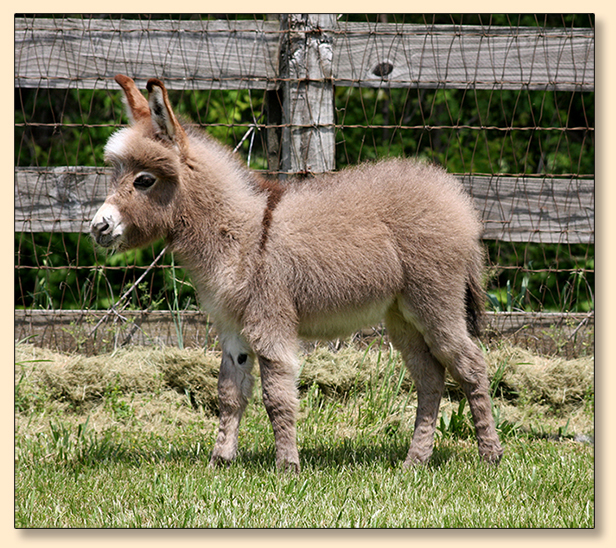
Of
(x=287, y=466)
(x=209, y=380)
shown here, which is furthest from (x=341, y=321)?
(x=209, y=380)

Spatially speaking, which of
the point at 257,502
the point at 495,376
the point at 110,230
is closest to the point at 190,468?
the point at 257,502

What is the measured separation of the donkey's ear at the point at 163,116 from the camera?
12.6ft

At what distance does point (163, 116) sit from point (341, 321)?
157 centimetres

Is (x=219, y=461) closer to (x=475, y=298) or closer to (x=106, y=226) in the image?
(x=106, y=226)

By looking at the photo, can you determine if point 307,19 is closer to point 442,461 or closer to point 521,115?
point 442,461

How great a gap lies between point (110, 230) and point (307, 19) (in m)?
2.79

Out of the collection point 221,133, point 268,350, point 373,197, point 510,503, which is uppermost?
point 221,133

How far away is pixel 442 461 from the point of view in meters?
4.54

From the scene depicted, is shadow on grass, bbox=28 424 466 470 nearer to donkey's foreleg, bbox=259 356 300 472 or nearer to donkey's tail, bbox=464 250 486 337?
donkey's foreleg, bbox=259 356 300 472

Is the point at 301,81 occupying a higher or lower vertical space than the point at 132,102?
higher

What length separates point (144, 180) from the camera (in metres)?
4.01

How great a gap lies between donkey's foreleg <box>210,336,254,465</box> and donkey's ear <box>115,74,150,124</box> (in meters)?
1.40

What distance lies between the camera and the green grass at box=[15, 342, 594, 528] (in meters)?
3.56

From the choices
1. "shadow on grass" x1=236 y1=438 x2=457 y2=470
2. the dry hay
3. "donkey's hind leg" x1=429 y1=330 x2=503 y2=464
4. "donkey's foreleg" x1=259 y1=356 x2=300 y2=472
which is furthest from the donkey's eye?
the dry hay
